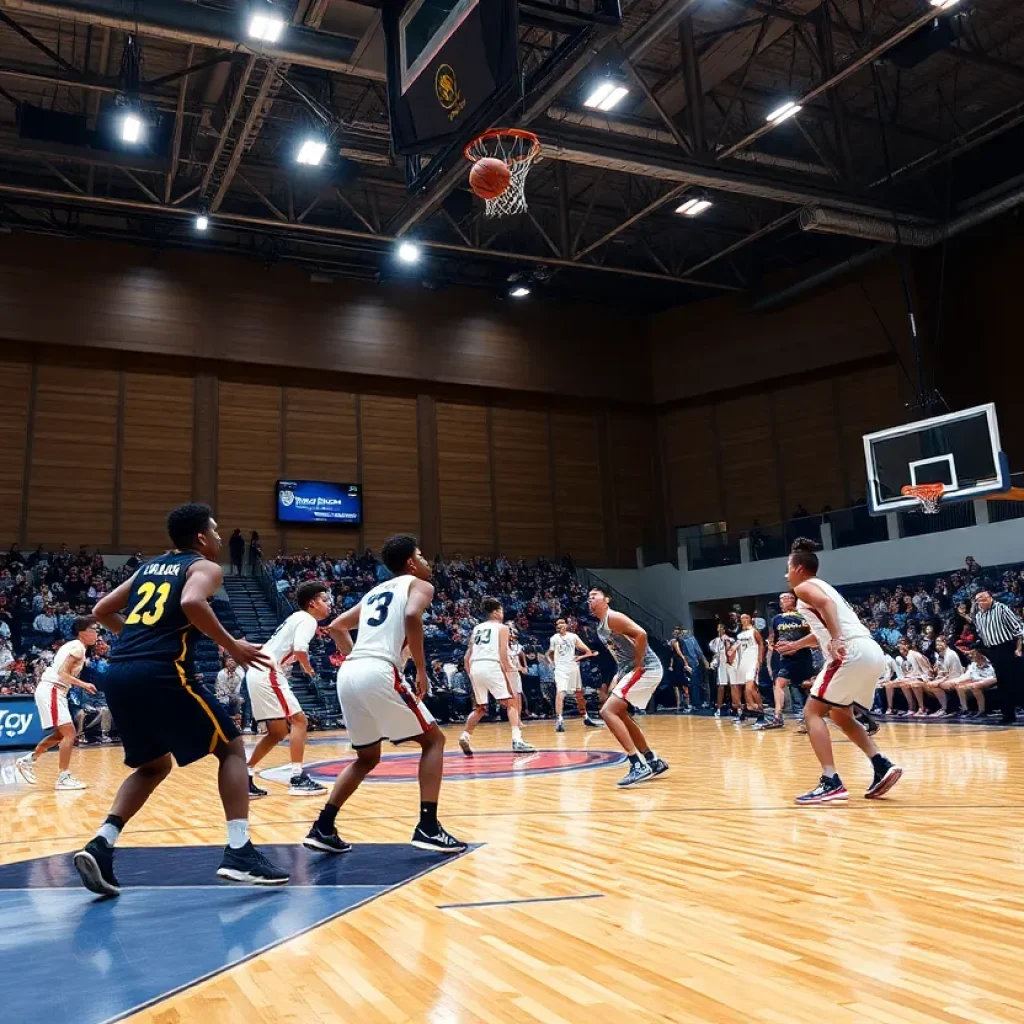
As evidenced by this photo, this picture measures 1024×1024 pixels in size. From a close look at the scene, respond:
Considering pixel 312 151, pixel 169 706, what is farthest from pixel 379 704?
pixel 312 151

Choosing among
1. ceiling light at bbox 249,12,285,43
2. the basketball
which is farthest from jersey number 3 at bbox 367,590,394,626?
ceiling light at bbox 249,12,285,43

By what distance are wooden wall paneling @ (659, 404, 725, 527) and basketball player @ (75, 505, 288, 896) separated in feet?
89.2

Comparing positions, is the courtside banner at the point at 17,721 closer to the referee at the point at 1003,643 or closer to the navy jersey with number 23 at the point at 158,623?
the navy jersey with number 23 at the point at 158,623

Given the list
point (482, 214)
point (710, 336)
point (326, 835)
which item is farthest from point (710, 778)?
point (710, 336)

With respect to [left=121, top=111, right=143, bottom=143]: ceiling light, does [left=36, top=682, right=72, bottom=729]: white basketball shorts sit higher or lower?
lower

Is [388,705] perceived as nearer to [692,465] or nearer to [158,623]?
[158,623]

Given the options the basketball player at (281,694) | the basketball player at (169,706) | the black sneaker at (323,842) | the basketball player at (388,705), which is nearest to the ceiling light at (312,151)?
the basketball player at (281,694)

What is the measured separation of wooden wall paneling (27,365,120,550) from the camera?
24625 mm

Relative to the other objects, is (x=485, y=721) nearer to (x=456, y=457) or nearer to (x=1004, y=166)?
(x=456, y=457)

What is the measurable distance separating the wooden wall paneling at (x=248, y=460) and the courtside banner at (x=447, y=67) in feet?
55.2

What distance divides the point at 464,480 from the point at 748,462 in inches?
352

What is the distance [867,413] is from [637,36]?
1562 centimetres

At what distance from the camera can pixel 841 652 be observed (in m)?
6.65

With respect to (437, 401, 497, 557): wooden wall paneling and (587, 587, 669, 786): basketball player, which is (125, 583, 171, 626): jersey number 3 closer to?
(587, 587, 669, 786): basketball player
